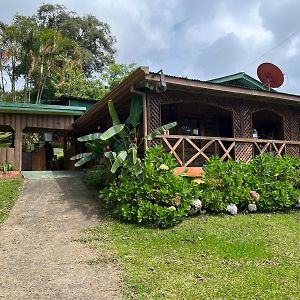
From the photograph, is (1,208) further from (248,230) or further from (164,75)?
(248,230)

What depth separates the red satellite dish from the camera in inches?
592

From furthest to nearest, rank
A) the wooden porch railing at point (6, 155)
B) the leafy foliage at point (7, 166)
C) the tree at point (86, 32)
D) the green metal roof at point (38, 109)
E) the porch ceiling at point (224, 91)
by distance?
the tree at point (86, 32)
the green metal roof at point (38, 109)
the wooden porch railing at point (6, 155)
the leafy foliage at point (7, 166)
the porch ceiling at point (224, 91)

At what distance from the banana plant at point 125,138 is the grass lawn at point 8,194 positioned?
2.02m

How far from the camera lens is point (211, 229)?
8.21m

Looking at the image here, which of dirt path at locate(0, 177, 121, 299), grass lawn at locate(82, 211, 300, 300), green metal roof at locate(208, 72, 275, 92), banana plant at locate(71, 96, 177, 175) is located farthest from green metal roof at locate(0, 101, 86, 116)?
grass lawn at locate(82, 211, 300, 300)

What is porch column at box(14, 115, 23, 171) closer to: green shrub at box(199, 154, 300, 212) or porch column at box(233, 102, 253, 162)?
green shrub at box(199, 154, 300, 212)

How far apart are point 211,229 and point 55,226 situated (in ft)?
11.0

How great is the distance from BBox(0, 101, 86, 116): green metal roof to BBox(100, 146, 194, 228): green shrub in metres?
7.11

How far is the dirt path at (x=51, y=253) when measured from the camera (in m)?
5.35

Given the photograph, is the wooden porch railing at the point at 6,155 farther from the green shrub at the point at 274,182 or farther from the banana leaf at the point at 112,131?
the green shrub at the point at 274,182

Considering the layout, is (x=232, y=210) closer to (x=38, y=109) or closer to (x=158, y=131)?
(x=158, y=131)

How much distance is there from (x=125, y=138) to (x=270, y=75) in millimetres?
7568

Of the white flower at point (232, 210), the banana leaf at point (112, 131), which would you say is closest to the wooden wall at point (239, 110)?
the banana leaf at point (112, 131)

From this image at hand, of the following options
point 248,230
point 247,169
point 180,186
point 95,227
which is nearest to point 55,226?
point 95,227
